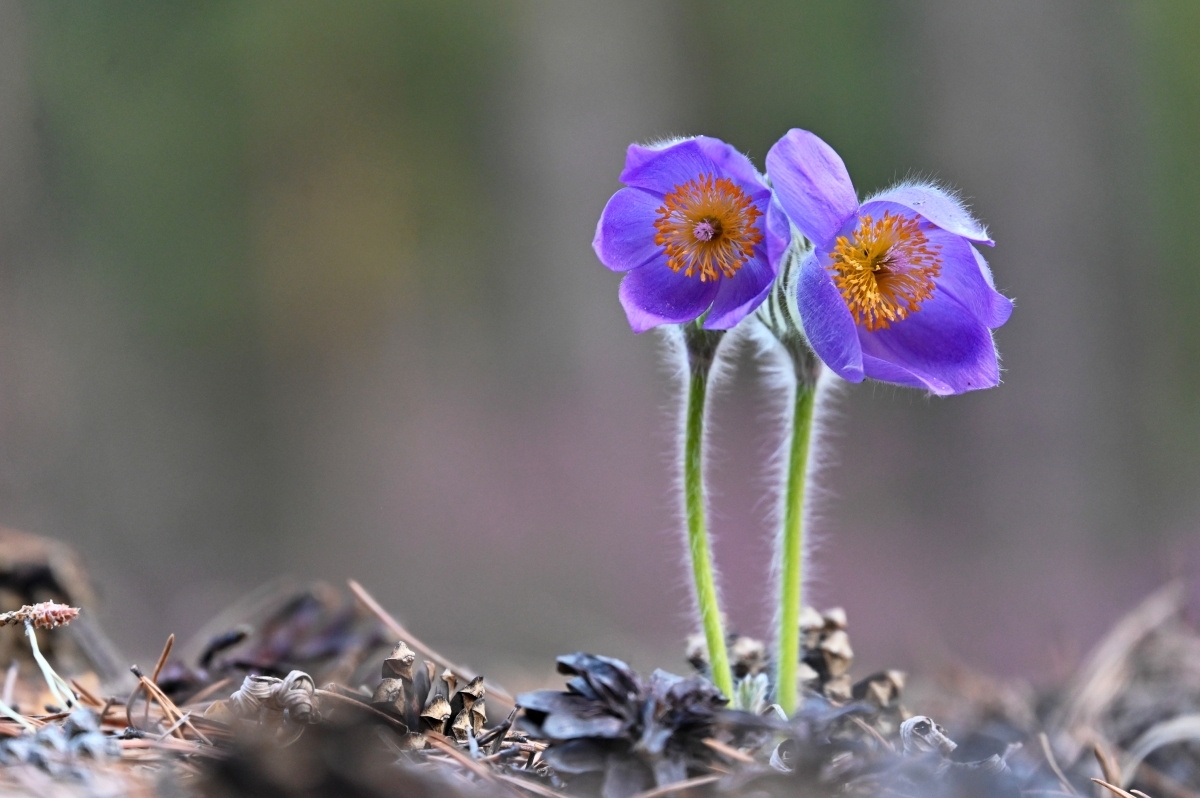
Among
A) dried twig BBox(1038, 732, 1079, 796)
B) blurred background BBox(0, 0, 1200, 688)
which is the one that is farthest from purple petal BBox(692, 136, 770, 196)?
blurred background BBox(0, 0, 1200, 688)

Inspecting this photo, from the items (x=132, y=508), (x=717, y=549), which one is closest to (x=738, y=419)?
(x=717, y=549)

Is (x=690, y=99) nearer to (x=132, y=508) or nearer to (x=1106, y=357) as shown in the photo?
(x=1106, y=357)

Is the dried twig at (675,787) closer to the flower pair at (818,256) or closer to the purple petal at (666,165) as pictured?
the flower pair at (818,256)

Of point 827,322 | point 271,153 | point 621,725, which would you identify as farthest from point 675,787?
point 271,153

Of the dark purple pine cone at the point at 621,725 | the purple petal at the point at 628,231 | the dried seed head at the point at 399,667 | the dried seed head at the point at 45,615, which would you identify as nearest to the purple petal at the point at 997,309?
the purple petal at the point at 628,231

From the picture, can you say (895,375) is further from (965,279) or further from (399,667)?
(399,667)

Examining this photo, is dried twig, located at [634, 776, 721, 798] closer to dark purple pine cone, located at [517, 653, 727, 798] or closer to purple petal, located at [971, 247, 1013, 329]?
dark purple pine cone, located at [517, 653, 727, 798]

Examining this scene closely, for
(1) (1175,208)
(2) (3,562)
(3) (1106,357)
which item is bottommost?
(2) (3,562)
